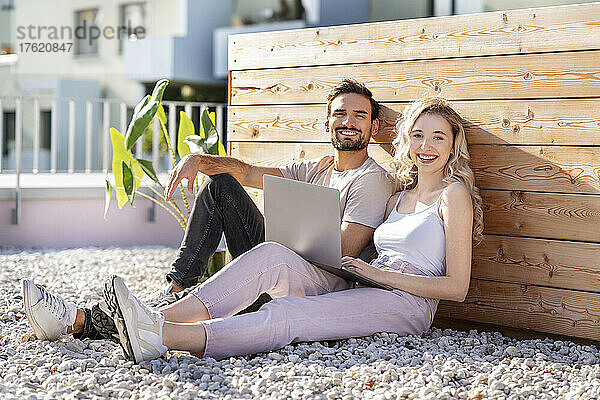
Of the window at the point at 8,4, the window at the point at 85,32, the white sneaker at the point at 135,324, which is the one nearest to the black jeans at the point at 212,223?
the white sneaker at the point at 135,324

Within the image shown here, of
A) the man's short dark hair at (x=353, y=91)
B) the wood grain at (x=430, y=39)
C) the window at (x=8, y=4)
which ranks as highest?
the window at (x=8, y=4)

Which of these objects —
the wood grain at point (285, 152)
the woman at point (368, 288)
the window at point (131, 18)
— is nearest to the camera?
the woman at point (368, 288)

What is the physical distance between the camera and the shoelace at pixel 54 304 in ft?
8.85

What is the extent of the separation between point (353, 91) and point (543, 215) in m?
0.93

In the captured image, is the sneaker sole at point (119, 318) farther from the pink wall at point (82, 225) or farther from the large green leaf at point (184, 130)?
the pink wall at point (82, 225)

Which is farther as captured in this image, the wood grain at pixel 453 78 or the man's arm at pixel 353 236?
the man's arm at pixel 353 236

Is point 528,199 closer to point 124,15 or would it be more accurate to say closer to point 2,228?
point 2,228

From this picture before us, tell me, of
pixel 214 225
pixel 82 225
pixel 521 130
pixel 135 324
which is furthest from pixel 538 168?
pixel 82 225

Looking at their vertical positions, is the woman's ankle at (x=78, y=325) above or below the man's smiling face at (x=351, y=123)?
below

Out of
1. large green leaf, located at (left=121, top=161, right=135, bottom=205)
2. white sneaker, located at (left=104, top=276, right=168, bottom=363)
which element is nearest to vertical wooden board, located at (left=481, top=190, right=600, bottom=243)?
white sneaker, located at (left=104, top=276, right=168, bottom=363)

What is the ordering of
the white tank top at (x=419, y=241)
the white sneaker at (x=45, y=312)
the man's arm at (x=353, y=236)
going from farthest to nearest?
1. the man's arm at (x=353, y=236)
2. the white tank top at (x=419, y=241)
3. the white sneaker at (x=45, y=312)

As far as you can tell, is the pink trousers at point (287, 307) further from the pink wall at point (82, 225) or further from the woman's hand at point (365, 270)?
the pink wall at point (82, 225)

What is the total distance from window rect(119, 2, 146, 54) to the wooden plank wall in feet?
32.2

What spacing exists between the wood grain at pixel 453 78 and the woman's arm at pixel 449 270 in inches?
22.2
